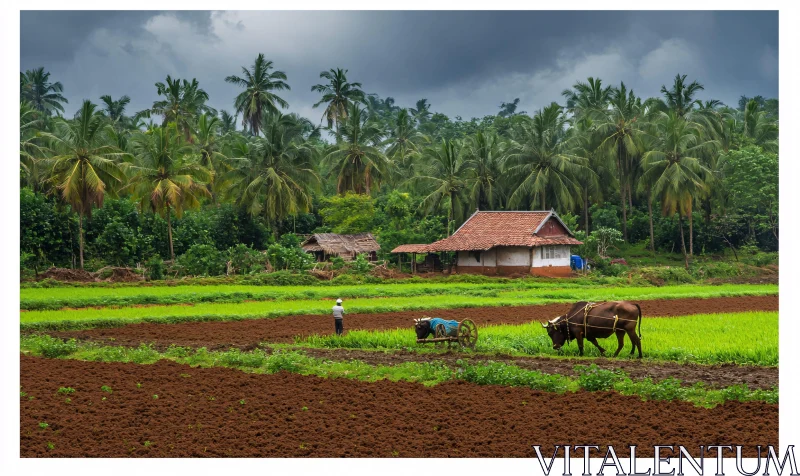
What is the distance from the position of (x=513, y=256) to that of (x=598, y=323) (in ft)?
85.9

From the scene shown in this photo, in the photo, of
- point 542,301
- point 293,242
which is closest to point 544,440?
point 542,301

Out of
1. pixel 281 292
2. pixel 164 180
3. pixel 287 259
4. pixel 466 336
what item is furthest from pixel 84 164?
pixel 466 336

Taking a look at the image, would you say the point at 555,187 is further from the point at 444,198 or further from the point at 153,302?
the point at 153,302

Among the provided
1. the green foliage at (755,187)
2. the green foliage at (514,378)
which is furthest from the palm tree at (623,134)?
the green foliage at (514,378)

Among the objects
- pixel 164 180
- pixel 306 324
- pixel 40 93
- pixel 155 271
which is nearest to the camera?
pixel 306 324

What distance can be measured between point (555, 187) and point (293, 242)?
15.5 metres

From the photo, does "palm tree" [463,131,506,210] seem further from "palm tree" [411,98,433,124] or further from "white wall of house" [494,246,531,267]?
"palm tree" [411,98,433,124]

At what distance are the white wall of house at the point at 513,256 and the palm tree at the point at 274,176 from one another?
10.6 metres

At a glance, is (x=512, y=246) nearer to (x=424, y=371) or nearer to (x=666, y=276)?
(x=666, y=276)

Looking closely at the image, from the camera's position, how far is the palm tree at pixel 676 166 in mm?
43031

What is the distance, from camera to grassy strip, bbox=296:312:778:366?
14.1 meters

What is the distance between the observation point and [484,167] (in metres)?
48.3

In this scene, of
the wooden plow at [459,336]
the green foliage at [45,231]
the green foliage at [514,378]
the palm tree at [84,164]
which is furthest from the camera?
the green foliage at [45,231]

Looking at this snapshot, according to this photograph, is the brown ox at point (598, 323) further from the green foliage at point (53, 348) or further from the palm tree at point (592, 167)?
the palm tree at point (592, 167)
